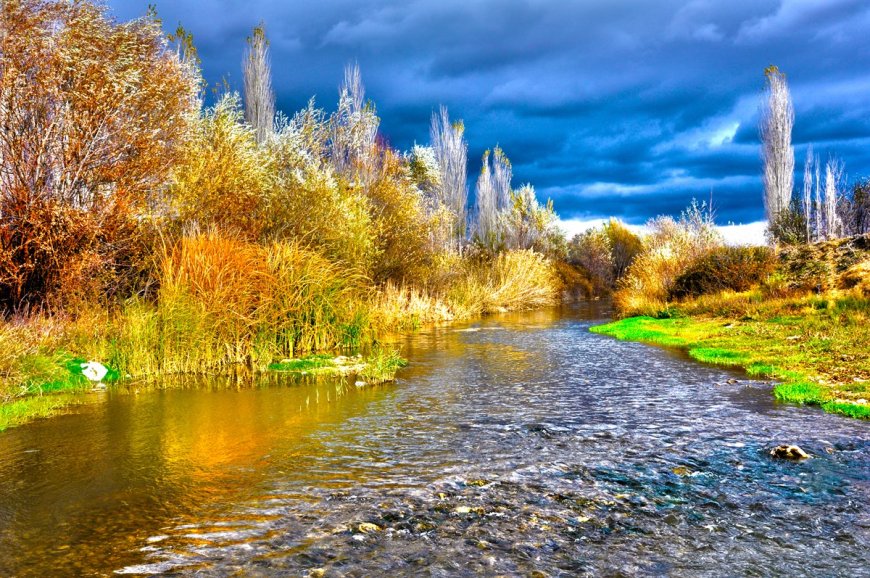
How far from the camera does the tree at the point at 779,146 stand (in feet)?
122

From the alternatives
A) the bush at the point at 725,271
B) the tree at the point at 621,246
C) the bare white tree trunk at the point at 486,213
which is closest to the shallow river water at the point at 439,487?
the bush at the point at 725,271

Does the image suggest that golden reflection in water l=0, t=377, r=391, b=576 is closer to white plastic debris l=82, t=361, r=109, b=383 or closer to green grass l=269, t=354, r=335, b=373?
white plastic debris l=82, t=361, r=109, b=383

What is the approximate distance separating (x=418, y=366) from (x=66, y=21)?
9.92m

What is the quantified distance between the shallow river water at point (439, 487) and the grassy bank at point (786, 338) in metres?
0.74

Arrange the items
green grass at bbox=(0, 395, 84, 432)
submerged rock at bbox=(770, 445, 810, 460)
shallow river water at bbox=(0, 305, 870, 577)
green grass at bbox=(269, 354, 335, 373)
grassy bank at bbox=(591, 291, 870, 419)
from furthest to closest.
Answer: green grass at bbox=(269, 354, 335, 373) < grassy bank at bbox=(591, 291, 870, 419) < green grass at bbox=(0, 395, 84, 432) < submerged rock at bbox=(770, 445, 810, 460) < shallow river water at bbox=(0, 305, 870, 577)

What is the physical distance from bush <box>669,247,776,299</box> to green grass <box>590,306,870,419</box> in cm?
304

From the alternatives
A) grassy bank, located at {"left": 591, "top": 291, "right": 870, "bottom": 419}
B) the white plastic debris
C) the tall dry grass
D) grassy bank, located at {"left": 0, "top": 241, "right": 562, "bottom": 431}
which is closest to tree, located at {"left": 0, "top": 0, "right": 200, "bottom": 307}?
grassy bank, located at {"left": 0, "top": 241, "right": 562, "bottom": 431}

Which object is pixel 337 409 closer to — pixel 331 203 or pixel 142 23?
pixel 331 203

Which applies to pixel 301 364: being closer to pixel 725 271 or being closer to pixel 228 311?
pixel 228 311

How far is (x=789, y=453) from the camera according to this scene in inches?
206

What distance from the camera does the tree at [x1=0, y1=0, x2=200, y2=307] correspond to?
35.1ft

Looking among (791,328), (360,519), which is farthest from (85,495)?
(791,328)

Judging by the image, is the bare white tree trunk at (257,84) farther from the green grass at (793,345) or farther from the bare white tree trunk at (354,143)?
the green grass at (793,345)

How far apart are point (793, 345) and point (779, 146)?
30.7 m
